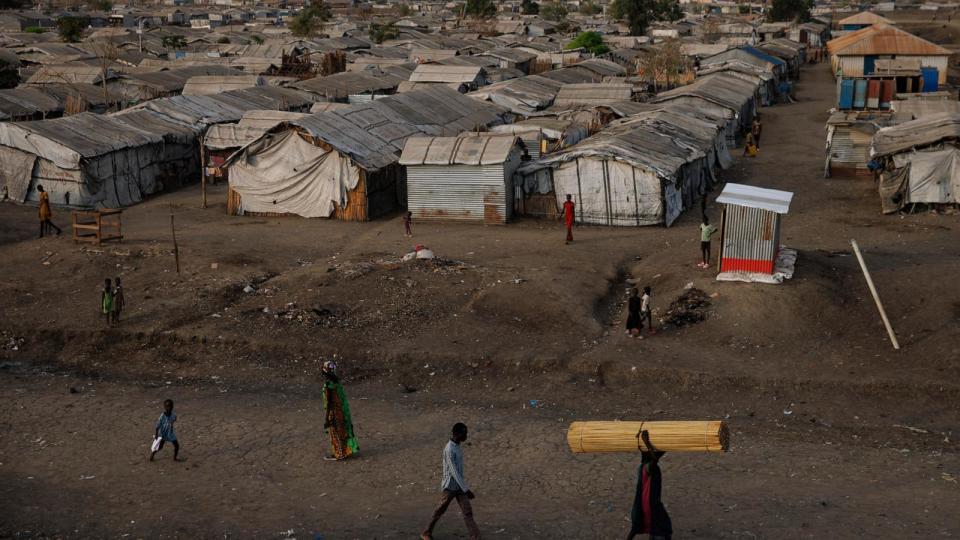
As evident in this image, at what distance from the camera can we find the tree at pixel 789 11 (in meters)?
95.2

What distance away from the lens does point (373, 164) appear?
25734 mm

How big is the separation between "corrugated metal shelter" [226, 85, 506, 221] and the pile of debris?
32.9 ft

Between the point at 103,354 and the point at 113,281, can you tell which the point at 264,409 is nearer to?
the point at 103,354

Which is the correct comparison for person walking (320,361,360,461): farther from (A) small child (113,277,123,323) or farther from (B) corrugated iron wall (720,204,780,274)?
(B) corrugated iron wall (720,204,780,274)

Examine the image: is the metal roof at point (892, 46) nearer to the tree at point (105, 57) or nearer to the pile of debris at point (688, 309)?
the tree at point (105, 57)

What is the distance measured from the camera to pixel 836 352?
15844 millimetres

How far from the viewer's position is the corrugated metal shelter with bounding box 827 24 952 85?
46.9m

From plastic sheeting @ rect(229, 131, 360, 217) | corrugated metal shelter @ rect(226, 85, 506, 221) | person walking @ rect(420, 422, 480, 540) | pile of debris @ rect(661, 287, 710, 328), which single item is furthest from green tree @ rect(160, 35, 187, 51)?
person walking @ rect(420, 422, 480, 540)

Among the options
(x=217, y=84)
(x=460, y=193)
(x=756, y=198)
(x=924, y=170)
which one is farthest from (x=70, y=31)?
(x=756, y=198)

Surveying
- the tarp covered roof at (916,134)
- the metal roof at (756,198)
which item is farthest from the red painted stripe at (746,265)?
the tarp covered roof at (916,134)

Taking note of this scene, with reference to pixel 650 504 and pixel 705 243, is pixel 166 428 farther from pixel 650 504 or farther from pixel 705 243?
pixel 705 243

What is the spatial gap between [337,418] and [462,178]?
43.2ft

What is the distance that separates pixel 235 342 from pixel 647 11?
74272mm

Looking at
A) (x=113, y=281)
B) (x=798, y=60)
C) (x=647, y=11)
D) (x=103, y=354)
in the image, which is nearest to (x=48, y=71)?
(x=113, y=281)
